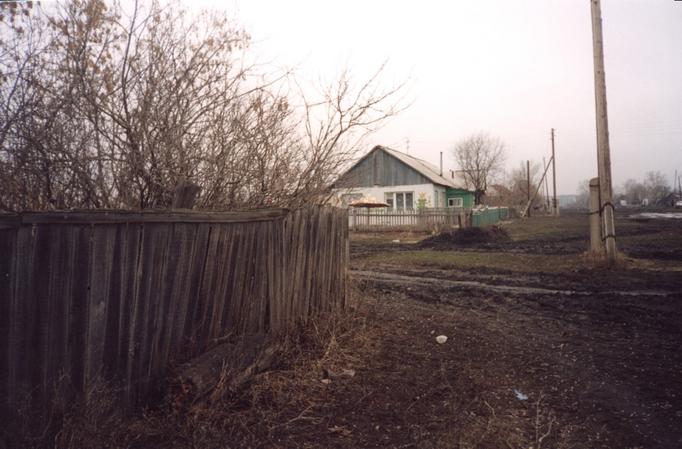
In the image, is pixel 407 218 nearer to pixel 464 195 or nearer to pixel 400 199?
pixel 400 199

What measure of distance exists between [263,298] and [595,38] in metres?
11.2

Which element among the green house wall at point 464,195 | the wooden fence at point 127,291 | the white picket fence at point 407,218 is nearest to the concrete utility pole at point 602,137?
the wooden fence at point 127,291

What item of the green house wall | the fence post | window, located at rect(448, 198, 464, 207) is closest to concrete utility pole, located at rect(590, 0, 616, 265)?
the fence post

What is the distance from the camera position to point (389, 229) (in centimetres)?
2608

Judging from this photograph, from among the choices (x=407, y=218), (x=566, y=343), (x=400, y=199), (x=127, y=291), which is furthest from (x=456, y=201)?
(x=127, y=291)

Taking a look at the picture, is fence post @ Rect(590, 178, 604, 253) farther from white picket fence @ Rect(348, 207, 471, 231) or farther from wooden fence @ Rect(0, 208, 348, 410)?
white picket fence @ Rect(348, 207, 471, 231)

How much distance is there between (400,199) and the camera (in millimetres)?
33531

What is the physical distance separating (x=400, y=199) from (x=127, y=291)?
1241 inches

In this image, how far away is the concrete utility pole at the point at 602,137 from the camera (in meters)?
10.3

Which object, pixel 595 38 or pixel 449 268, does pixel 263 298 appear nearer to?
pixel 449 268

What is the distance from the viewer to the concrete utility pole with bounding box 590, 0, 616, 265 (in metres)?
10.3

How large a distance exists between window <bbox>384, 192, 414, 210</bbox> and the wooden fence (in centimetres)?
2953

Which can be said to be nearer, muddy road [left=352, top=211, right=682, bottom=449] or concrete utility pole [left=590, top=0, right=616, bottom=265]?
muddy road [left=352, top=211, right=682, bottom=449]

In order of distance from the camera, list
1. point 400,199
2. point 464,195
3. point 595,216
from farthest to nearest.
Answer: point 464,195 < point 400,199 < point 595,216
